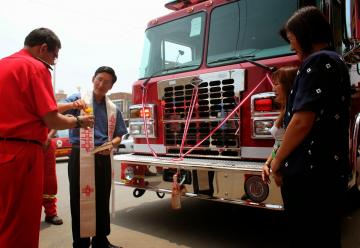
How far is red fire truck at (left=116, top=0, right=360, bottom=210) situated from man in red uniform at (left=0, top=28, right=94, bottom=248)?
1.59 meters

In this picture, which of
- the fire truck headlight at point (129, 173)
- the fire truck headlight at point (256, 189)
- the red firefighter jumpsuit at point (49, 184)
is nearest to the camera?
the fire truck headlight at point (256, 189)

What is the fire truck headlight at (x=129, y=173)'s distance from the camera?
4.20m

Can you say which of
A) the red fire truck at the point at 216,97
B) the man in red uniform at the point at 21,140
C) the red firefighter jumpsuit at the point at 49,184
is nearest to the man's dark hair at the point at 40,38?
the man in red uniform at the point at 21,140

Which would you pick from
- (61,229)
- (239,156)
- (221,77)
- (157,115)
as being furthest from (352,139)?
(61,229)

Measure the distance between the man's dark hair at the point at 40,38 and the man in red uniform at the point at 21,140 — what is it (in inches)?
6.9

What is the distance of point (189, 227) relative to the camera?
4207 millimetres

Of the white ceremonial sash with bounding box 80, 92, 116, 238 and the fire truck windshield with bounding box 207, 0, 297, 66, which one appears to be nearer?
the white ceremonial sash with bounding box 80, 92, 116, 238

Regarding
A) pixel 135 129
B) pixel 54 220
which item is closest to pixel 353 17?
pixel 135 129

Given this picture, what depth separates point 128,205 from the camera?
5391 millimetres

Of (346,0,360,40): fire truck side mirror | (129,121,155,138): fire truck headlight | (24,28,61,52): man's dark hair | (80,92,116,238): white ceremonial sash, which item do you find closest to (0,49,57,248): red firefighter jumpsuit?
(24,28,61,52): man's dark hair

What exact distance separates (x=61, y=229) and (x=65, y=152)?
25.9ft

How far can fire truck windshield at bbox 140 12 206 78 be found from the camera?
4238 millimetres

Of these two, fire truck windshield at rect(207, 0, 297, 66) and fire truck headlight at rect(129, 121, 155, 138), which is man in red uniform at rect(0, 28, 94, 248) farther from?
fire truck windshield at rect(207, 0, 297, 66)

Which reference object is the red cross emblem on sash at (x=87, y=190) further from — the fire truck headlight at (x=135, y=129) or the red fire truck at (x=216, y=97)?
the fire truck headlight at (x=135, y=129)
